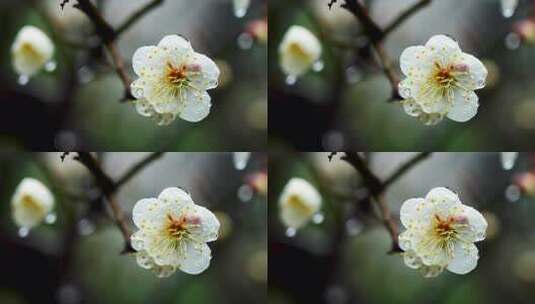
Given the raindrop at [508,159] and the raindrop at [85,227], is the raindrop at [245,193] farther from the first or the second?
the raindrop at [508,159]

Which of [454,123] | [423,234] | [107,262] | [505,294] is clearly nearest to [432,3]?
[454,123]

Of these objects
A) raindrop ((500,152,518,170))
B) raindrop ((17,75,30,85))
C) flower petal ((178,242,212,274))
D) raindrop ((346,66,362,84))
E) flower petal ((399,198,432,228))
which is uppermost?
raindrop ((17,75,30,85))

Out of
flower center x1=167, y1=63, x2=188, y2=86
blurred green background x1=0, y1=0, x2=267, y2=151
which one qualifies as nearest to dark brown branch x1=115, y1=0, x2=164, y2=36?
blurred green background x1=0, y1=0, x2=267, y2=151

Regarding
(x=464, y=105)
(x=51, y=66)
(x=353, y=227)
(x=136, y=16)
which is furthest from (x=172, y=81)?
(x=464, y=105)

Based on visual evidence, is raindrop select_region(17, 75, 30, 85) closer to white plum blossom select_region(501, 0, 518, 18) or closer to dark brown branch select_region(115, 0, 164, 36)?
dark brown branch select_region(115, 0, 164, 36)

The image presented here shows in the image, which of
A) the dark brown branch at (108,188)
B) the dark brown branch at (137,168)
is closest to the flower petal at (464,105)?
the dark brown branch at (137,168)

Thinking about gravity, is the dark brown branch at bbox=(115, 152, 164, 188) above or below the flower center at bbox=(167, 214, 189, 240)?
above

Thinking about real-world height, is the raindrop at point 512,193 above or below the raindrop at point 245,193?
below
